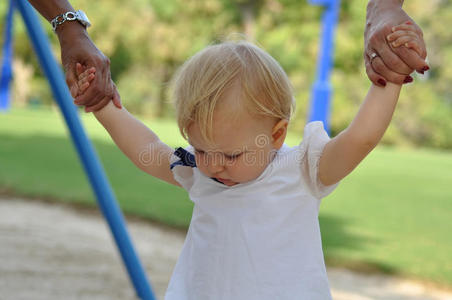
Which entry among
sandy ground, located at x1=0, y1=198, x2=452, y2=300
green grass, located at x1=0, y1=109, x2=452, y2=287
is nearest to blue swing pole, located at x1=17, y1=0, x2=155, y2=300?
sandy ground, located at x1=0, y1=198, x2=452, y2=300

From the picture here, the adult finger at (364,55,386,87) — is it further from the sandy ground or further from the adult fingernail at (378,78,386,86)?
the sandy ground

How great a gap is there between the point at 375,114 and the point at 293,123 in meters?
8.30

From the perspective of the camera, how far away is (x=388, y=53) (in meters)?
1.04

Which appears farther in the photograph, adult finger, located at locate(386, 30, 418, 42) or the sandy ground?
the sandy ground

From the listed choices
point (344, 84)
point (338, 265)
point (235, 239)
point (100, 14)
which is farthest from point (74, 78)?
point (100, 14)

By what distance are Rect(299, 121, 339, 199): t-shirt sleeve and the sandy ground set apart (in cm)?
184

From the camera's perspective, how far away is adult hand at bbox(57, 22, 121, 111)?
4.62 ft

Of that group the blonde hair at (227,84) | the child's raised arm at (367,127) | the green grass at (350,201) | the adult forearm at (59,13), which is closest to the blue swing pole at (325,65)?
the green grass at (350,201)

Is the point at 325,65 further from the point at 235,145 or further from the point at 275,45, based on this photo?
the point at 275,45

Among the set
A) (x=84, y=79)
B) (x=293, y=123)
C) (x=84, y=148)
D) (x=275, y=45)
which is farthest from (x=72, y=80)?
(x=275, y=45)

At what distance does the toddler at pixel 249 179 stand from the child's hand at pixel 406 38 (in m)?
0.23

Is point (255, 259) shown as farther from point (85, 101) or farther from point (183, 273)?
point (85, 101)

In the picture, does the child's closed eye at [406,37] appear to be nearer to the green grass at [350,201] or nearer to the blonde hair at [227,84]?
the blonde hair at [227,84]

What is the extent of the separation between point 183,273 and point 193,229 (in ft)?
0.33
